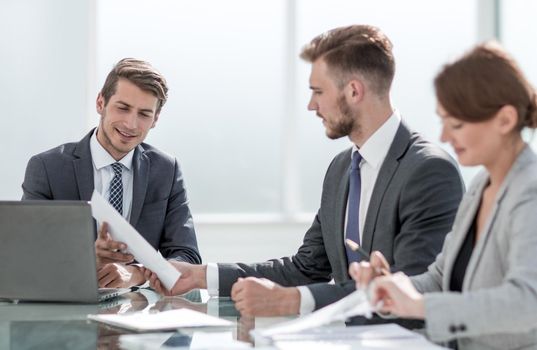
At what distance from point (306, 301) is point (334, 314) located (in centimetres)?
56

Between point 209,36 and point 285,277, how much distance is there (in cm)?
393

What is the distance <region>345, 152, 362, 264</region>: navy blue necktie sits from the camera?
9.16ft

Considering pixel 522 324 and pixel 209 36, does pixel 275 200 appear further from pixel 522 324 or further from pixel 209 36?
pixel 522 324

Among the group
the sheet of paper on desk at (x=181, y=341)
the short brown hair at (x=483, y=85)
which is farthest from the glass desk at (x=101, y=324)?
the short brown hair at (x=483, y=85)

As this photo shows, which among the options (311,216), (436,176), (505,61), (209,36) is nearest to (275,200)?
(311,216)

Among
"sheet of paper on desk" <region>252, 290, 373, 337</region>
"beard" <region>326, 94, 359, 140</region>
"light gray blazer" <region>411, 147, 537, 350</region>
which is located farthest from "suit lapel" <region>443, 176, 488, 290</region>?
"beard" <region>326, 94, 359, 140</region>

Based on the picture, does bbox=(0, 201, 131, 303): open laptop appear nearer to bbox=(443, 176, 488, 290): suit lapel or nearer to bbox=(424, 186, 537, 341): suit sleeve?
bbox=(443, 176, 488, 290): suit lapel

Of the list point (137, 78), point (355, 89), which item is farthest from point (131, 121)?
point (355, 89)

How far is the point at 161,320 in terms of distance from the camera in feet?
7.32

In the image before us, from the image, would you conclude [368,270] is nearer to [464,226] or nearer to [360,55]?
[464,226]

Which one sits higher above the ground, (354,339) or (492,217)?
(492,217)

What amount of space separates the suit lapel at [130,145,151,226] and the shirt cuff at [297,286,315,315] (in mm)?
1183

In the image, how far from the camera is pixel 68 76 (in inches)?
245

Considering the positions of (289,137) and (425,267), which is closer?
(425,267)
